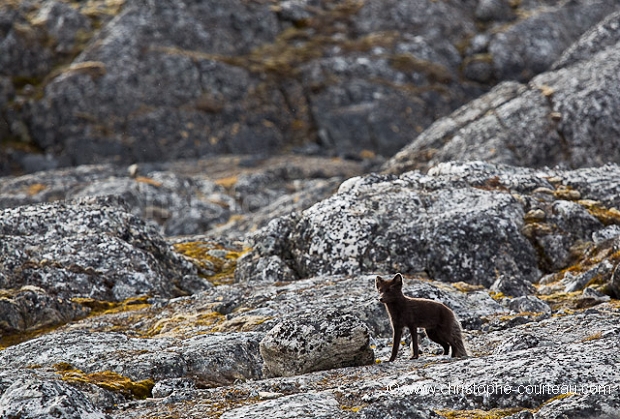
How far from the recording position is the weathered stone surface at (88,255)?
2884 centimetres

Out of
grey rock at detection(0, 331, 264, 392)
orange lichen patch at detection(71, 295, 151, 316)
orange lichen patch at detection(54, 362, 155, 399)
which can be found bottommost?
orange lichen patch at detection(71, 295, 151, 316)

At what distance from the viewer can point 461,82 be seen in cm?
9825

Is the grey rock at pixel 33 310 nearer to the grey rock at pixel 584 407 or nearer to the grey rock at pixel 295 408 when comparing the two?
the grey rock at pixel 295 408

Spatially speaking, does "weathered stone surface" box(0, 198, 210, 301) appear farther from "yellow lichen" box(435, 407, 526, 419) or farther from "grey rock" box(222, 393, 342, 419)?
"yellow lichen" box(435, 407, 526, 419)

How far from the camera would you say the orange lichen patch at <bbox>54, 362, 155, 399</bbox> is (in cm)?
1645

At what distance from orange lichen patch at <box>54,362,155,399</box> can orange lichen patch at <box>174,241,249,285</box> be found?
14.4m

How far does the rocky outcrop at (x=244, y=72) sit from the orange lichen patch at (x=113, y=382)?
68113 mm

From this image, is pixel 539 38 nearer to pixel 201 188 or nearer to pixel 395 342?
pixel 201 188

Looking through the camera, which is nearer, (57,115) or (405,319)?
(405,319)

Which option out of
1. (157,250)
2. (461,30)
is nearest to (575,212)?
(157,250)

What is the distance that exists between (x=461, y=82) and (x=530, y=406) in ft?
296

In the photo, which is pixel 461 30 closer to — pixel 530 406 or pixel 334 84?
pixel 334 84

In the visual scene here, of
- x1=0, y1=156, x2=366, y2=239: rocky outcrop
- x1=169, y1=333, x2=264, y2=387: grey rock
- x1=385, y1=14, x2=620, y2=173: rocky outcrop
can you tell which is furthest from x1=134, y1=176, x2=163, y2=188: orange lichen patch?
x1=169, y1=333, x2=264, y2=387: grey rock

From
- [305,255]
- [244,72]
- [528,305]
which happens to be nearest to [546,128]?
[305,255]
